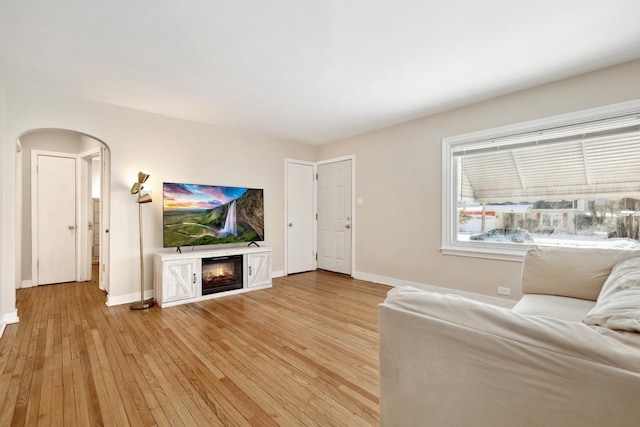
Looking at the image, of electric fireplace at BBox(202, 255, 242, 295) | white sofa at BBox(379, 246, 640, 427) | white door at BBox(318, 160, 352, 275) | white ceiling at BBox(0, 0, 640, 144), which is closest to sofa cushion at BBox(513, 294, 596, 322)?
white sofa at BBox(379, 246, 640, 427)

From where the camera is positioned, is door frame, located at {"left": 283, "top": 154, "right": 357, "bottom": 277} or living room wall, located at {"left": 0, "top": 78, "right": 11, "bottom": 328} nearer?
living room wall, located at {"left": 0, "top": 78, "right": 11, "bottom": 328}

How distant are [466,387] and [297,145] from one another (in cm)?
498

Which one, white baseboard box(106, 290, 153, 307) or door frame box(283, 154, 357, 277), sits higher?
door frame box(283, 154, 357, 277)

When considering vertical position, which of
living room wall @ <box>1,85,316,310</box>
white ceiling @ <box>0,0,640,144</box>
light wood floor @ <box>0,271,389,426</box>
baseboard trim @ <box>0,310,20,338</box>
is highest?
white ceiling @ <box>0,0,640,144</box>

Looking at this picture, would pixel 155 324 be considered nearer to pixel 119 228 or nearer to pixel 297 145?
pixel 119 228

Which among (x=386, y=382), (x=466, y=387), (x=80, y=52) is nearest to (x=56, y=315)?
(x=80, y=52)

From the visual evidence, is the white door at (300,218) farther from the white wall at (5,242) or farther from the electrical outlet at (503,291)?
the white wall at (5,242)

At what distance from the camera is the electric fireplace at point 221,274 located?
395cm

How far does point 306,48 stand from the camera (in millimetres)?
2432

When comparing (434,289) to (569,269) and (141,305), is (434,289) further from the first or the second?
(141,305)

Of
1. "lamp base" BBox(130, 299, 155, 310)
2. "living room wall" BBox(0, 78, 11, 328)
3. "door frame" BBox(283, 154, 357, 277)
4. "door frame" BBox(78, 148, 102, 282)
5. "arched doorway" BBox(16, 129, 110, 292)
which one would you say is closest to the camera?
"living room wall" BBox(0, 78, 11, 328)

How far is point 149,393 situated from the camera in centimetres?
183

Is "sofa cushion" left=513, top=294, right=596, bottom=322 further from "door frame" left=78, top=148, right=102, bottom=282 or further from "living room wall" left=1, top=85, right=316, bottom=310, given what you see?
"door frame" left=78, top=148, right=102, bottom=282

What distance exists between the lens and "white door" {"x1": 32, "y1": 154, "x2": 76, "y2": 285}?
452 centimetres
